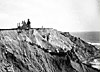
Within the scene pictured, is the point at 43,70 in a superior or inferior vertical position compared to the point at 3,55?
inferior

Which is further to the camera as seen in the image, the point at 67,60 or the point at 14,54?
the point at 67,60

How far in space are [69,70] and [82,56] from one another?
13108mm

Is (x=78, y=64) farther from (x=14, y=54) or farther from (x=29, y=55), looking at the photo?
(x=14, y=54)

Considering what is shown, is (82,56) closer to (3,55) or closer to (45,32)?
(45,32)

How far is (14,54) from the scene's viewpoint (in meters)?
24.0

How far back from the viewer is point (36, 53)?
26312 millimetres

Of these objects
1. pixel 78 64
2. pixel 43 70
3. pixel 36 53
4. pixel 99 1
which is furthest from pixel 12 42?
pixel 99 1

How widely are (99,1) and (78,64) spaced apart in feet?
59.2

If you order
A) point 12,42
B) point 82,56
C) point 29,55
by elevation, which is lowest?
point 82,56

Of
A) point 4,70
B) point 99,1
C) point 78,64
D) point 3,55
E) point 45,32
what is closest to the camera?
point 99,1

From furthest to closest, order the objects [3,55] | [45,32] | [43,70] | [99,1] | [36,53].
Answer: [45,32] → [36,53] → [43,70] → [3,55] → [99,1]

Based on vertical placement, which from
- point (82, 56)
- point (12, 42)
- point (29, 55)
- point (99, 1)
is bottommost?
point (82, 56)

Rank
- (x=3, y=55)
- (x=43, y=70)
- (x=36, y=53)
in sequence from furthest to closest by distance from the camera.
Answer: (x=36, y=53), (x=43, y=70), (x=3, y=55)

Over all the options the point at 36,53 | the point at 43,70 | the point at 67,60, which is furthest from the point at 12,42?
the point at 67,60
